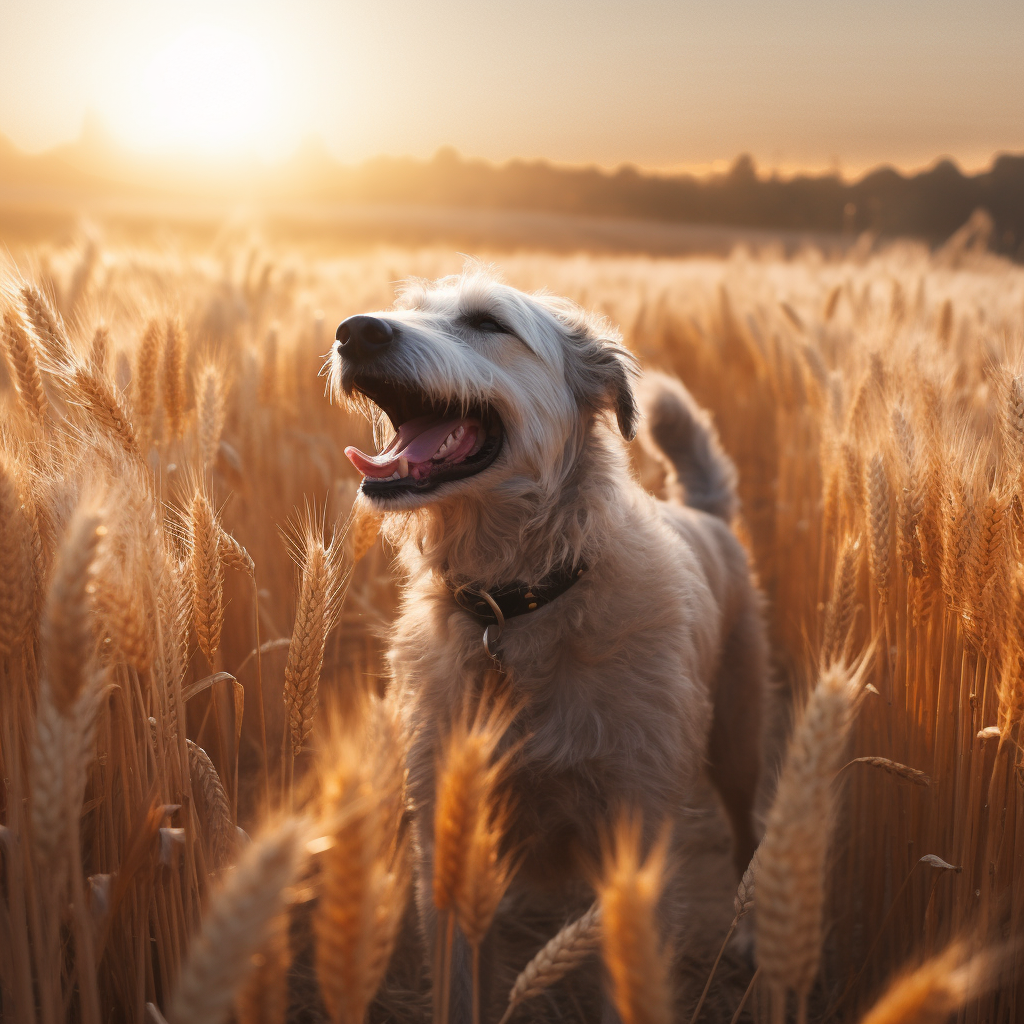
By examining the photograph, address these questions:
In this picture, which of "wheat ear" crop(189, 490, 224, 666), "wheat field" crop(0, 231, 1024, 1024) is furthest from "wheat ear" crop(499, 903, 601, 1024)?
"wheat ear" crop(189, 490, 224, 666)

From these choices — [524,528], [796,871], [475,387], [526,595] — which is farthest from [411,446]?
[796,871]

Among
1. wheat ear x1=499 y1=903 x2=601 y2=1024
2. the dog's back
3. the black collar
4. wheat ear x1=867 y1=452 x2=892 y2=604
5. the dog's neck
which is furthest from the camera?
the dog's back

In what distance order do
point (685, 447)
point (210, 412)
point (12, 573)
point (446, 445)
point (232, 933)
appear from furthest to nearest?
1. point (685, 447)
2. point (210, 412)
3. point (446, 445)
4. point (12, 573)
5. point (232, 933)

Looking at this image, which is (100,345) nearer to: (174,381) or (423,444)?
(174,381)

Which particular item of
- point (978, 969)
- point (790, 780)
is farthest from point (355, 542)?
point (978, 969)

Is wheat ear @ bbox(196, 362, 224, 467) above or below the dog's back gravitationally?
above

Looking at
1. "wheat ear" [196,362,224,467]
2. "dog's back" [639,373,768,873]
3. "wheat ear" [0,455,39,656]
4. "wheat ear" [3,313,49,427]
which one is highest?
"wheat ear" [3,313,49,427]

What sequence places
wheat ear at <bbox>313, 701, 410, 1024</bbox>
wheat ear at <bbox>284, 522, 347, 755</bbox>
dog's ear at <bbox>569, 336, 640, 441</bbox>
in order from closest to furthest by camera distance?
1. wheat ear at <bbox>313, 701, 410, 1024</bbox>
2. wheat ear at <bbox>284, 522, 347, 755</bbox>
3. dog's ear at <bbox>569, 336, 640, 441</bbox>

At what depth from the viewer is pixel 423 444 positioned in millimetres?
2264

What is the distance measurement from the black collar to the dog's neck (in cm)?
3

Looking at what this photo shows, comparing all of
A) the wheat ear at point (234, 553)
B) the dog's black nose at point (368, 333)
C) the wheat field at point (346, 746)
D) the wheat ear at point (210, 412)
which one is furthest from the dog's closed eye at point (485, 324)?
the wheat ear at point (234, 553)

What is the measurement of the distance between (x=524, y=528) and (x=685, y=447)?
4.21 feet

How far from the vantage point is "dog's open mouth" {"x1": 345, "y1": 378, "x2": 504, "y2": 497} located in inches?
81.7

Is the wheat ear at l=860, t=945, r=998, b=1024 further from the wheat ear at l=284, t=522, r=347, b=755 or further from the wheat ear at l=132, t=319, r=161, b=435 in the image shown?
the wheat ear at l=132, t=319, r=161, b=435
